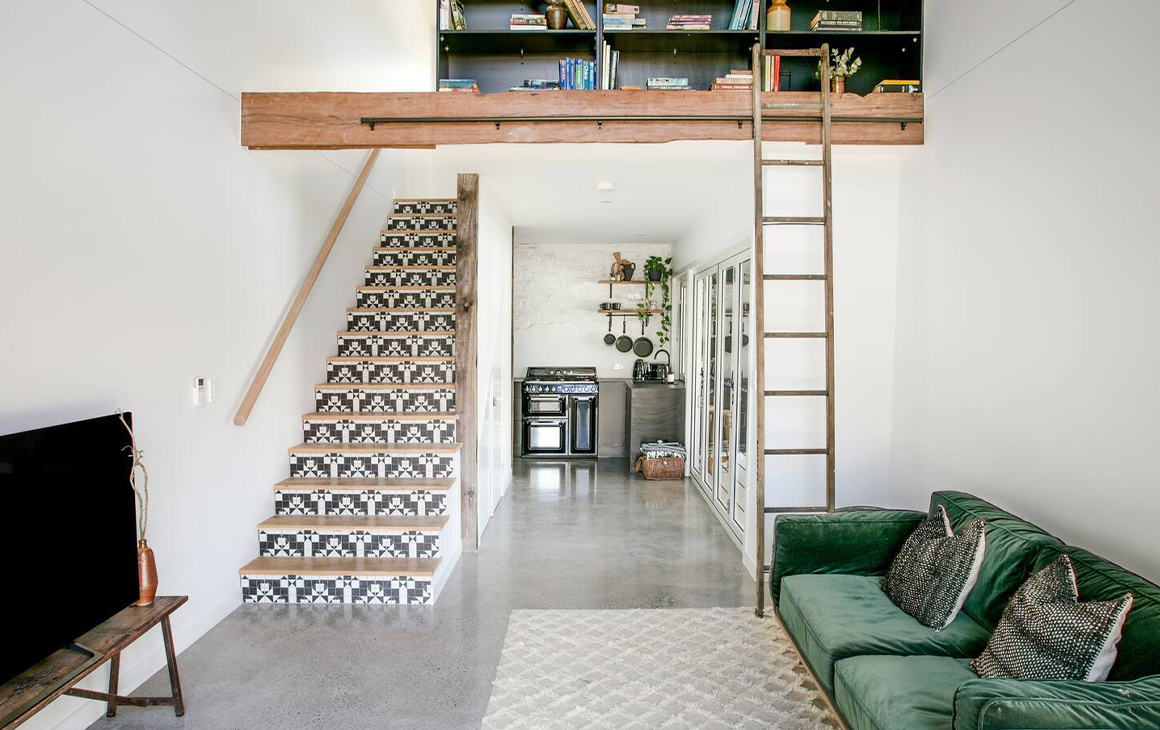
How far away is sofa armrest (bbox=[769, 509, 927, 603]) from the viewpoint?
9.55ft

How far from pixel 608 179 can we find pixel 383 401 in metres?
2.09

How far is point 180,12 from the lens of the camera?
9.70 feet

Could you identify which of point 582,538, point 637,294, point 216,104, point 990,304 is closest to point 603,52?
point 216,104

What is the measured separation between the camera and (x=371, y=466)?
4090 millimetres

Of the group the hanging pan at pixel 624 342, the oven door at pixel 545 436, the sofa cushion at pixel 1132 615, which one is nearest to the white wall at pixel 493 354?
the oven door at pixel 545 436

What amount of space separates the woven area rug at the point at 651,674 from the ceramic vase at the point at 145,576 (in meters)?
1.31

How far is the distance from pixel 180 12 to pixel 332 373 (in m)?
2.35

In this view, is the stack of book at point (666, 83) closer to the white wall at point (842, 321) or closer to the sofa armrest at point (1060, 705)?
the white wall at point (842, 321)

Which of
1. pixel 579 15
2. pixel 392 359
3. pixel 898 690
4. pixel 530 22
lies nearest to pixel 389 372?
pixel 392 359

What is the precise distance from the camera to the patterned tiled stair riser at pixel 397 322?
5008 millimetres

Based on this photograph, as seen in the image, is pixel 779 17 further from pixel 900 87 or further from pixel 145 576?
pixel 145 576

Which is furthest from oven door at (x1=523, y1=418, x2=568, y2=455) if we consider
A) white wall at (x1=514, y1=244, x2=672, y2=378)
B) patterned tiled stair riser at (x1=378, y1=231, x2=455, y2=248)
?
patterned tiled stair riser at (x1=378, y1=231, x2=455, y2=248)

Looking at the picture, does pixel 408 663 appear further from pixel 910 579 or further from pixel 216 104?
pixel 216 104

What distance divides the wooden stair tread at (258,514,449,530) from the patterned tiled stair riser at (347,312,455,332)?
1.58m
